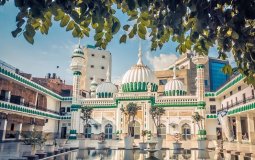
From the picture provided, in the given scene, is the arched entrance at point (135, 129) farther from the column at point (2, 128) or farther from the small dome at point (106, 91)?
the column at point (2, 128)

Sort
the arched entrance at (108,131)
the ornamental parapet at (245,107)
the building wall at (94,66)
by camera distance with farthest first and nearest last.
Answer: the building wall at (94,66), the arched entrance at (108,131), the ornamental parapet at (245,107)

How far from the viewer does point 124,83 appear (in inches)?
1630

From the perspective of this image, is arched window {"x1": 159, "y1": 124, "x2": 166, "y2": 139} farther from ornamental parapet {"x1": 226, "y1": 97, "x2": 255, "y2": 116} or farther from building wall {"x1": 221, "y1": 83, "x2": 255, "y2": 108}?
building wall {"x1": 221, "y1": 83, "x2": 255, "y2": 108}

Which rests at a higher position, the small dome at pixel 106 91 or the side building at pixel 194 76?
the side building at pixel 194 76

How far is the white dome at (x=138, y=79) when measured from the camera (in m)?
39.8

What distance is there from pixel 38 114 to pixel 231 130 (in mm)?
28226

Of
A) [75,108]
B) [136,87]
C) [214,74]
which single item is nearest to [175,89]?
[136,87]

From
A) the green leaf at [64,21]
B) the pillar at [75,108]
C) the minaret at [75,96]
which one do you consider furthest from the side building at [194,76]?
the green leaf at [64,21]

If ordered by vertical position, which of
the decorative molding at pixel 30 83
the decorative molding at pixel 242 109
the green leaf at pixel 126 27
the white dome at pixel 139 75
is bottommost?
the green leaf at pixel 126 27

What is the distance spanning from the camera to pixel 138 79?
132ft

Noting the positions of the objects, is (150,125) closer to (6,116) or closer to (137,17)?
(6,116)

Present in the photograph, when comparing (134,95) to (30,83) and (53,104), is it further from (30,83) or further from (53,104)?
(53,104)

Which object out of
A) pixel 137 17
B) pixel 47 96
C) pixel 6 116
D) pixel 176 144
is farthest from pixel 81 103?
pixel 137 17

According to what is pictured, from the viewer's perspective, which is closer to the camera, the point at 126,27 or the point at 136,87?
the point at 126,27
